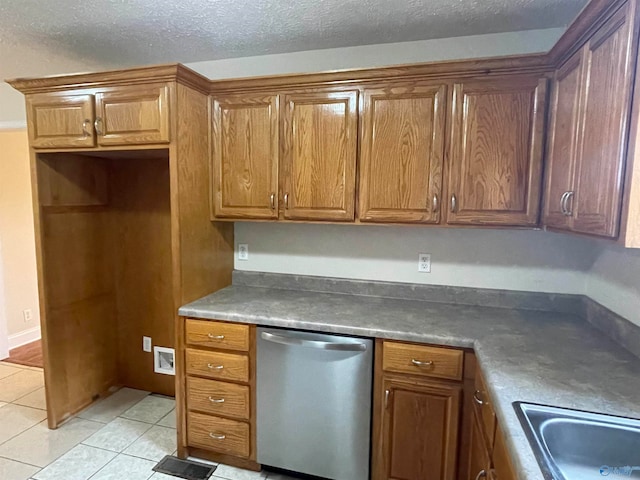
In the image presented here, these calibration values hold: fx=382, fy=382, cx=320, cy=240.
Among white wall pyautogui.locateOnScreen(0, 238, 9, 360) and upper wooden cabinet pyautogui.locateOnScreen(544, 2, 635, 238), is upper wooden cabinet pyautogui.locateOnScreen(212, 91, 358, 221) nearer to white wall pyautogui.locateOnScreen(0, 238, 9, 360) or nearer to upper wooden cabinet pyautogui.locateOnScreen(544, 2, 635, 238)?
upper wooden cabinet pyautogui.locateOnScreen(544, 2, 635, 238)

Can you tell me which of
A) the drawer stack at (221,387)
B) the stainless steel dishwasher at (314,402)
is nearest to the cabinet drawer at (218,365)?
the drawer stack at (221,387)

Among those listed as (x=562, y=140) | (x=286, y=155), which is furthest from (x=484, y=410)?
(x=286, y=155)

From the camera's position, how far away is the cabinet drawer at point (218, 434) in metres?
2.10

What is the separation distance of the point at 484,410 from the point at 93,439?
2.32m

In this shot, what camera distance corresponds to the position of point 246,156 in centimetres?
224

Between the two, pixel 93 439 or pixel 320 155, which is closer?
pixel 320 155

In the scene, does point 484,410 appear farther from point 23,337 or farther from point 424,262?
point 23,337

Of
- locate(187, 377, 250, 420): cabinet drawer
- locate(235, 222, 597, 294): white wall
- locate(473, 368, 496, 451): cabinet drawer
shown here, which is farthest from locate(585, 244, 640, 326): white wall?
locate(187, 377, 250, 420): cabinet drawer

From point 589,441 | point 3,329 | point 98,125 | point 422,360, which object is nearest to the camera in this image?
point 589,441

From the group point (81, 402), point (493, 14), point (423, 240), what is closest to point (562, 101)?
point (493, 14)

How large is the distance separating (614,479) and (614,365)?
57 cm

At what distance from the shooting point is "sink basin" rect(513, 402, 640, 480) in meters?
1.04

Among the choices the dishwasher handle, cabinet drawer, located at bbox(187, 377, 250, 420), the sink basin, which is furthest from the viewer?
cabinet drawer, located at bbox(187, 377, 250, 420)

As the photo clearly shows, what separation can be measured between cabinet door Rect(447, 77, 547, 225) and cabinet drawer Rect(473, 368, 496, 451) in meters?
0.81
